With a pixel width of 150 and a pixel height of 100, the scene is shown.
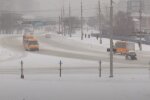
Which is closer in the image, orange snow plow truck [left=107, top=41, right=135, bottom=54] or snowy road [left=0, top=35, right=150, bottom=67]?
snowy road [left=0, top=35, right=150, bottom=67]

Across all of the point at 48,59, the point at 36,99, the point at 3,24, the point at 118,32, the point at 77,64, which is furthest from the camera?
the point at 3,24

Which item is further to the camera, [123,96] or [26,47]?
[26,47]

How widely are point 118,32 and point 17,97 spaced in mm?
84977

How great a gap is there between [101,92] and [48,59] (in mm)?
31372

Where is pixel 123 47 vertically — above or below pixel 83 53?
above

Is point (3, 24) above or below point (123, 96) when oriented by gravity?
above

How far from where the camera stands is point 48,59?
43.9 m

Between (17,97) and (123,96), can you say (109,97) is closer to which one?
(123,96)

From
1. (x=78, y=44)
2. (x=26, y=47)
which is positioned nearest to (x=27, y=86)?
(x=26, y=47)

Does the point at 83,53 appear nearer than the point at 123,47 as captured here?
No

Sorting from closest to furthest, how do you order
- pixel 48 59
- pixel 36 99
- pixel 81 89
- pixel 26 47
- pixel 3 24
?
pixel 36 99, pixel 81 89, pixel 48 59, pixel 26 47, pixel 3 24

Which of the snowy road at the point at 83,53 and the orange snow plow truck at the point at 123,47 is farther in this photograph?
the orange snow plow truck at the point at 123,47

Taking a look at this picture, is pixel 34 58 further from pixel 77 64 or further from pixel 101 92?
pixel 101 92

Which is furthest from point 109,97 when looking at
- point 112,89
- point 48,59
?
point 48,59
